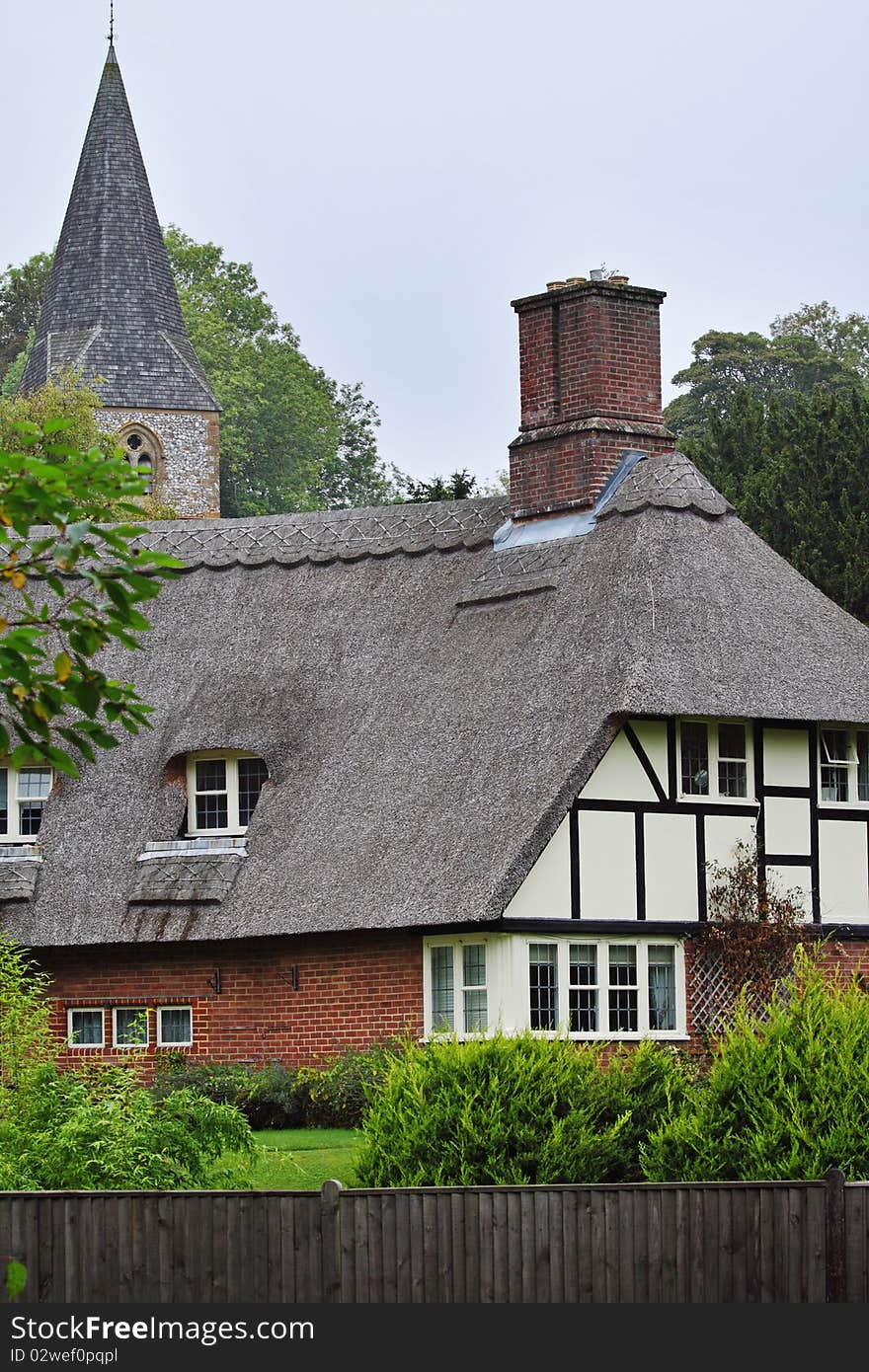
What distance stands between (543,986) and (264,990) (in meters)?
3.66

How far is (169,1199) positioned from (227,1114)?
2799mm

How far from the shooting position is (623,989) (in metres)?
25.4

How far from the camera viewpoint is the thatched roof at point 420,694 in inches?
996

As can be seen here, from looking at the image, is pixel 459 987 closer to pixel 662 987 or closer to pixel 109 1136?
pixel 662 987

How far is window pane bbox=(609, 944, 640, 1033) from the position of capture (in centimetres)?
2528

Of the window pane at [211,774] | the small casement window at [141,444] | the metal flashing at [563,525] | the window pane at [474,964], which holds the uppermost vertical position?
the small casement window at [141,444]

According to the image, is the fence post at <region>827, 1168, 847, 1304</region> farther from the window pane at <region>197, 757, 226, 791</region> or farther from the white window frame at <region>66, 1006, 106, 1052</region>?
the window pane at <region>197, 757, 226, 791</region>

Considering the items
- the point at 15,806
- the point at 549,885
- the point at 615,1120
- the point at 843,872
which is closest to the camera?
the point at 615,1120

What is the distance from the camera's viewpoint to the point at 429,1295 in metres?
14.4

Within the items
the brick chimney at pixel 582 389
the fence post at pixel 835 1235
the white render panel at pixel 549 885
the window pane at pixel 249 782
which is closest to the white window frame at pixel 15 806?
the window pane at pixel 249 782

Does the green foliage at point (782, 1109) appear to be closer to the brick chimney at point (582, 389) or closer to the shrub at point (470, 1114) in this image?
the shrub at point (470, 1114)

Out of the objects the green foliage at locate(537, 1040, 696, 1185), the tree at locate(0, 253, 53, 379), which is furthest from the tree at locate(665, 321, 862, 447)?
the green foliage at locate(537, 1040, 696, 1185)

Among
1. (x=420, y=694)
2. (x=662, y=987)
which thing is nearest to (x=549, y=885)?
(x=662, y=987)

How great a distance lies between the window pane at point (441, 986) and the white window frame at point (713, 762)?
9.92 feet
